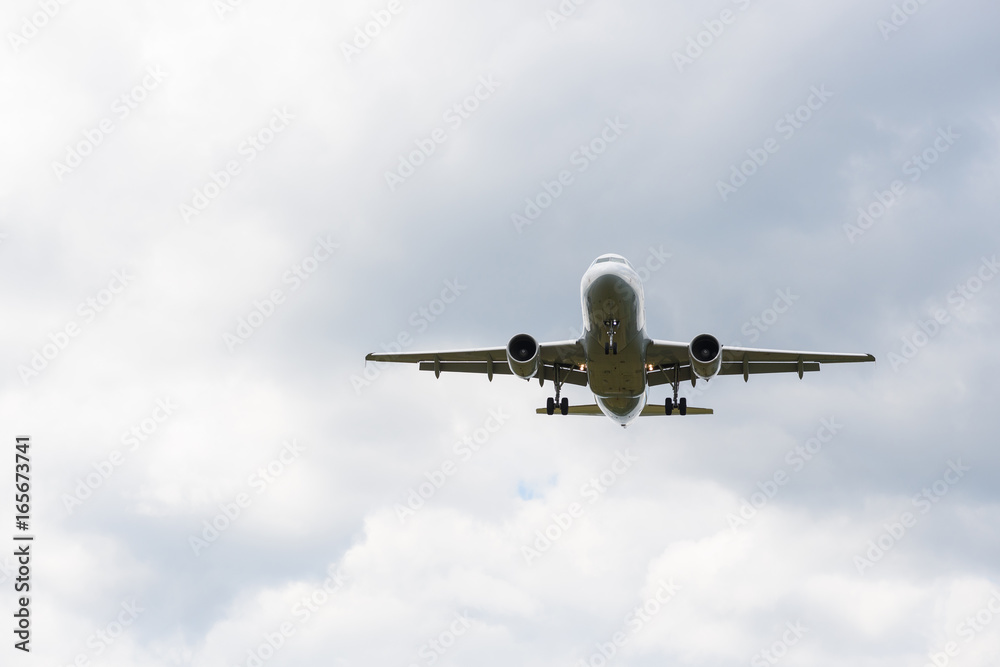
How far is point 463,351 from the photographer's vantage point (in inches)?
1566

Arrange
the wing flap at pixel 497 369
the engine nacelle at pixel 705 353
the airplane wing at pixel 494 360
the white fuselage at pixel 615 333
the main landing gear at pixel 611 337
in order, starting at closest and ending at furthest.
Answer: the white fuselage at pixel 615 333, the main landing gear at pixel 611 337, the engine nacelle at pixel 705 353, the airplane wing at pixel 494 360, the wing flap at pixel 497 369

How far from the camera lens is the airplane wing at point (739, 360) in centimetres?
3878

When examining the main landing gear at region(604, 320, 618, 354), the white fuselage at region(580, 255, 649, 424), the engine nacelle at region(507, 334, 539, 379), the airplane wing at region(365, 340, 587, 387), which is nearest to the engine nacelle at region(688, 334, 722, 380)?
the white fuselage at region(580, 255, 649, 424)

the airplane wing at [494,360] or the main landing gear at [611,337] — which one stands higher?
the airplane wing at [494,360]

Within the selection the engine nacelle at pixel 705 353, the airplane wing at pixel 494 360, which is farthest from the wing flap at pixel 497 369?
the engine nacelle at pixel 705 353

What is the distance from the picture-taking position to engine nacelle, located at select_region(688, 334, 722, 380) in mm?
36188

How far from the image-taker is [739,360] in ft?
131

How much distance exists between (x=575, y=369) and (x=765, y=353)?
772cm

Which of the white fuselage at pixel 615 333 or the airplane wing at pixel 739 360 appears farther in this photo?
the airplane wing at pixel 739 360

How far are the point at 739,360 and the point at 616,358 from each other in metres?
6.31

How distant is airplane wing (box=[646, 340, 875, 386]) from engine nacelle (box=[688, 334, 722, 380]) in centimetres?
195

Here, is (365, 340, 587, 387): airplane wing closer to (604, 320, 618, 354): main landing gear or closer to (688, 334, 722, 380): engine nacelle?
(604, 320, 618, 354): main landing gear

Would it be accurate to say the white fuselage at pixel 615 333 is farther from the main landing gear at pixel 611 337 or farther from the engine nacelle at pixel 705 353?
the engine nacelle at pixel 705 353

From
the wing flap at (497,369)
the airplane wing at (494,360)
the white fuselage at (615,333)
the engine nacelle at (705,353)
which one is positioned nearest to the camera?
the white fuselage at (615,333)
